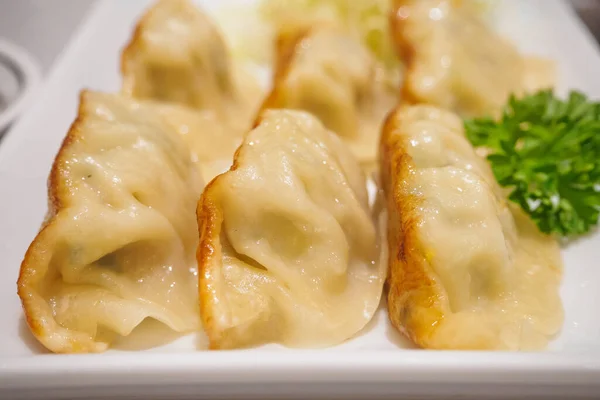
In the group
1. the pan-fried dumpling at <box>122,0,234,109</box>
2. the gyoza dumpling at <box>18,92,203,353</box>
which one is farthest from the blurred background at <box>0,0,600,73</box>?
the gyoza dumpling at <box>18,92,203,353</box>

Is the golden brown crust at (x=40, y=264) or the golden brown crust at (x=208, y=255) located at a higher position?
the golden brown crust at (x=40, y=264)

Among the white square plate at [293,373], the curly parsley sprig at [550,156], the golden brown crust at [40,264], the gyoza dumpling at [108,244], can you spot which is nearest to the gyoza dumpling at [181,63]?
the gyoza dumpling at [108,244]

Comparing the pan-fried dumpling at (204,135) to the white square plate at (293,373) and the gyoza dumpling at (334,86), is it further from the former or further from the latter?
the white square plate at (293,373)

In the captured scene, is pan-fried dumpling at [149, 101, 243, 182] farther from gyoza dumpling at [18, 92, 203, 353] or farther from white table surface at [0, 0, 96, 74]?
white table surface at [0, 0, 96, 74]

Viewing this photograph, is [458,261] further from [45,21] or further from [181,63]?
[45,21]

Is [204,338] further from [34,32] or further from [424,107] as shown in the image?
[34,32]

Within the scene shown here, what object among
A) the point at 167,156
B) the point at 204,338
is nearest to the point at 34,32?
the point at 167,156
